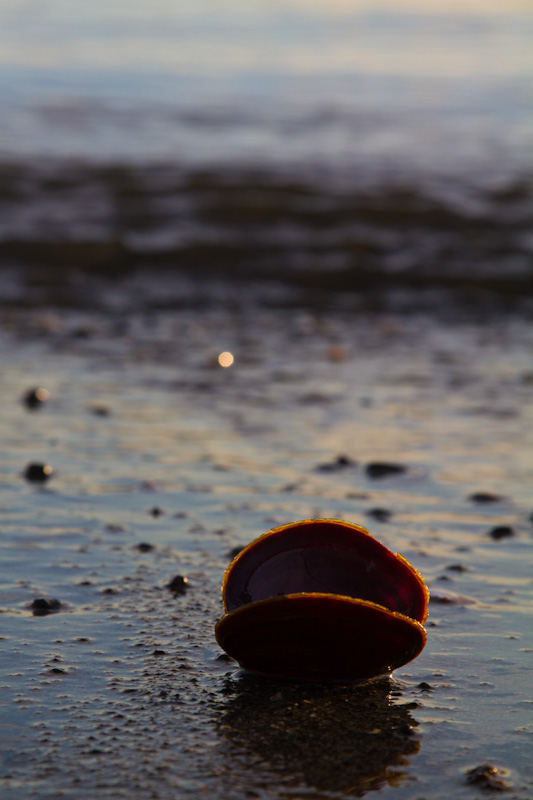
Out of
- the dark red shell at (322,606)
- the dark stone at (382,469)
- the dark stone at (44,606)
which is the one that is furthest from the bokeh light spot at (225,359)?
the dark red shell at (322,606)

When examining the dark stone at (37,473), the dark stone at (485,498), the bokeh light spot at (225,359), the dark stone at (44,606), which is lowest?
the dark stone at (485,498)

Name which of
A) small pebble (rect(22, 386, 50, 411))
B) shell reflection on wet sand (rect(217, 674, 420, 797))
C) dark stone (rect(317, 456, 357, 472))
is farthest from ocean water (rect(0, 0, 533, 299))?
shell reflection on wet sand (rect(217, 674, 420, 797))

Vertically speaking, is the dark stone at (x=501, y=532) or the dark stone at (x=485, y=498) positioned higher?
the dark stone at (x=485, y=498)

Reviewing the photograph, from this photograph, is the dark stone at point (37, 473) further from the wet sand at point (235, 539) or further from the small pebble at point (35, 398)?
the small pebble at point (35, 398)

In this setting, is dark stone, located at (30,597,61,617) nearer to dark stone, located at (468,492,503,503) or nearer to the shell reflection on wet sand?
the shell reflection on wet sand

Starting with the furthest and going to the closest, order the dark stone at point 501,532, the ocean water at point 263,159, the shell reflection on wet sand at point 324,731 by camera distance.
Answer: the ocean water at point 263,159 < the dark stone at point 501,532 < the shell reflection on wet sand at point 324,731

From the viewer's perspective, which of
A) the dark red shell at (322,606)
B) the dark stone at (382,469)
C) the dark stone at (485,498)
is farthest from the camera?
the dark stone at (382,469)

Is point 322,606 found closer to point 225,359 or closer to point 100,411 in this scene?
point 100,411
